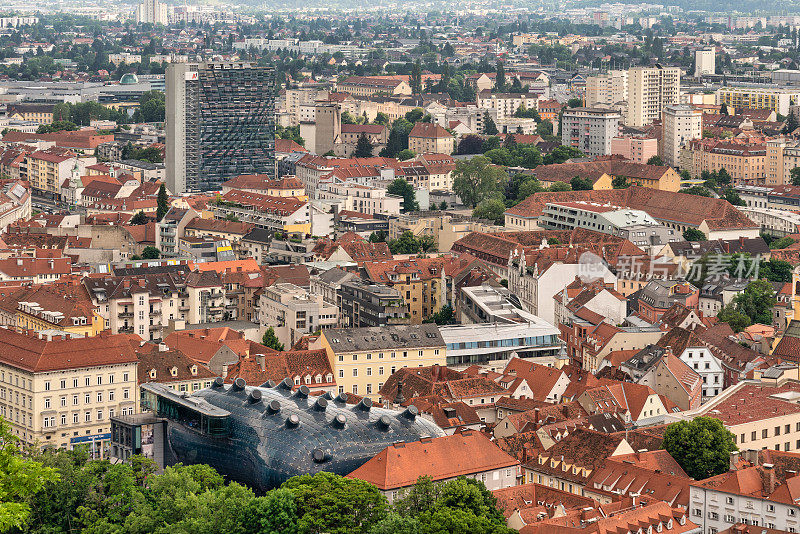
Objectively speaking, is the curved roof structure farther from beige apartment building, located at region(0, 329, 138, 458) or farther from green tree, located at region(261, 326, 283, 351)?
green tree, located at region(261, 326, 283, 351)

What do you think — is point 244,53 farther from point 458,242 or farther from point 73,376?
point 73,376

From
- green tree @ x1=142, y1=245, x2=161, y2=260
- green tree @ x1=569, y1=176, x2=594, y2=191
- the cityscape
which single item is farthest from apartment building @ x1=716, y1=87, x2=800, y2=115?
green tree @ x1=142, y1=245, x2=161, y2=260

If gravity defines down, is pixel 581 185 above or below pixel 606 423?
above

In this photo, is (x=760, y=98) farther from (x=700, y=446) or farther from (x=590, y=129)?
(x=700, y=446)

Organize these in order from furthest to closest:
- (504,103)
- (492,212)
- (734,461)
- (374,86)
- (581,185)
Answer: (374,86), (504,103), (581,185), (492,212), (734,461)

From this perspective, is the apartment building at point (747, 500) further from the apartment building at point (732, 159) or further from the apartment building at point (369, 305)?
the apartment building at point (732, 159)

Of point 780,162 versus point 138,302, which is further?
point 780,162

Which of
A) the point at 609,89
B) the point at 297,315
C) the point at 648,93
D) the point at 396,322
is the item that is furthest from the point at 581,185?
the point at 609,89
